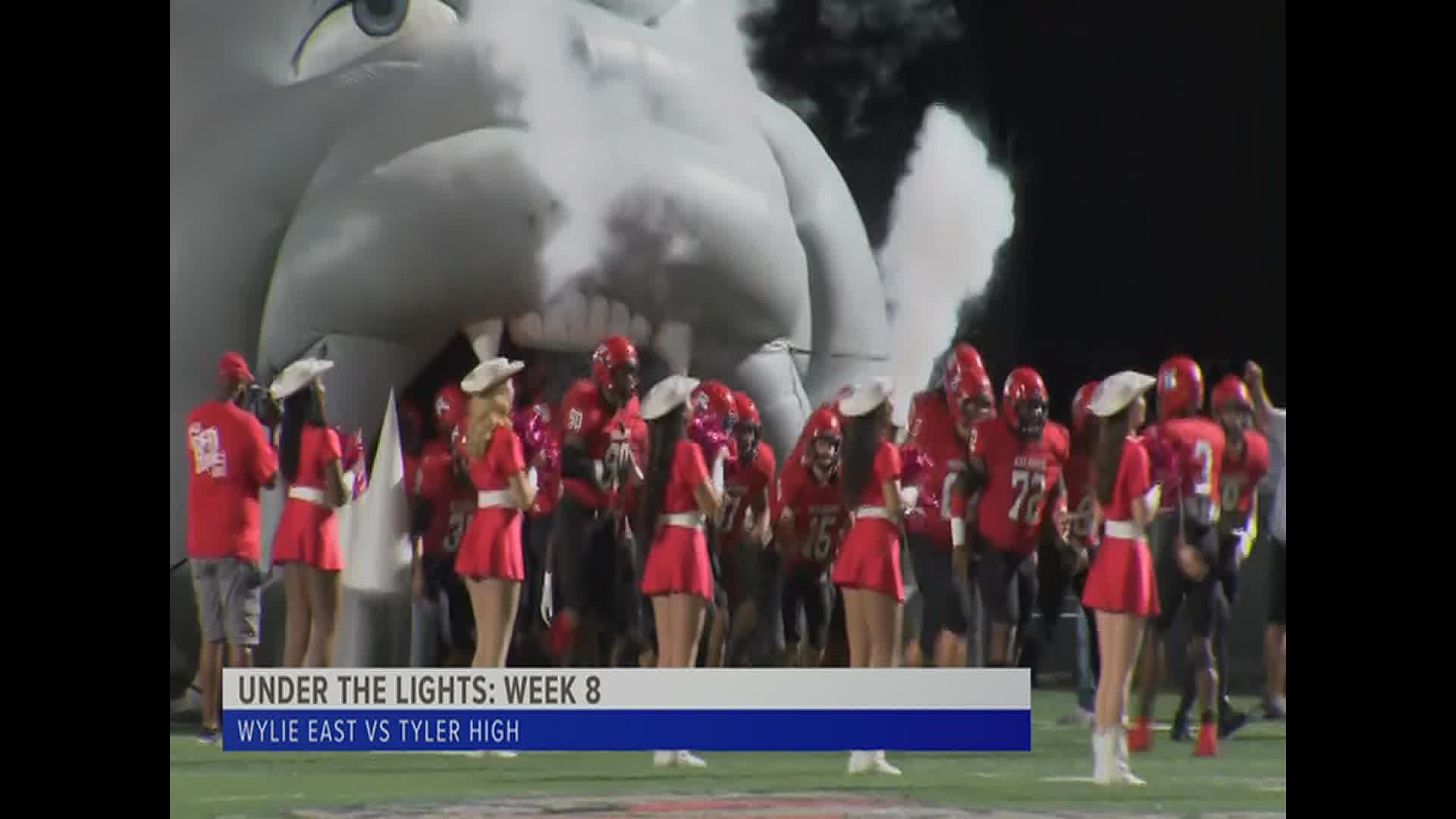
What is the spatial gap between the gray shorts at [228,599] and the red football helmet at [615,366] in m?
1.31

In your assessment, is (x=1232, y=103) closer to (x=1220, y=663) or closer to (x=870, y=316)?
(x=870, y=316)

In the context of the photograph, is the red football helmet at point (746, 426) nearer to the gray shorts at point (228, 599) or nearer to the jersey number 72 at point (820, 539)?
the jersey number 72 at point (820, 539)

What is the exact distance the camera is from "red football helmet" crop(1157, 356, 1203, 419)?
7.48m

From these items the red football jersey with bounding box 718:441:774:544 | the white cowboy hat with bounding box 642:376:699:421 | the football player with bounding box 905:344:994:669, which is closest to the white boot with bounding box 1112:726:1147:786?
the football player with bounding box 905:344:994:669

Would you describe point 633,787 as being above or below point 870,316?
below

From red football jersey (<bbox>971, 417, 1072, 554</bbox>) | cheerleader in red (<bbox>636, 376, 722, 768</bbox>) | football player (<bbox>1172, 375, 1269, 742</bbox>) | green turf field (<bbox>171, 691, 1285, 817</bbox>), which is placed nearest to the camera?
green turf field (<bbox>171, 691, 1285, 817</bbox>)

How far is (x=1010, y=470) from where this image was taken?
7.51 metres

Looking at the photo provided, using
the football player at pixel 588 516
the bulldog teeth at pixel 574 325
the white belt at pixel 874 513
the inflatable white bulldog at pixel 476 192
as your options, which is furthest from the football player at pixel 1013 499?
the bulldog teeth at pixel 574 325

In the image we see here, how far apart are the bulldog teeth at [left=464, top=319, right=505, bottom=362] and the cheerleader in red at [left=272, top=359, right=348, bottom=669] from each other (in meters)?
0.55

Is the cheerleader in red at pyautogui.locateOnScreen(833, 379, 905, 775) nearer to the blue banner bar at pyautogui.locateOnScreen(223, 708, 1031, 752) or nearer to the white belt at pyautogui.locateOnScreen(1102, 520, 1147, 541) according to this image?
the blue banner bar at pyautogui.locateOnScreen(223, 708, 1031, 752)

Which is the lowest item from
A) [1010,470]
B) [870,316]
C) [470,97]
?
[1010,470]

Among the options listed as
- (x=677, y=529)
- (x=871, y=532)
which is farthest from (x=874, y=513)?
(x=677, y=529)

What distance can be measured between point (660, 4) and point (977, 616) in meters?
2.25
